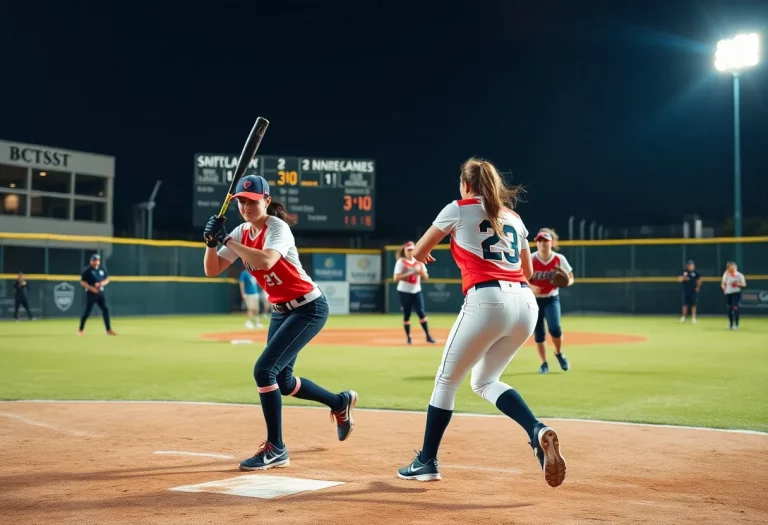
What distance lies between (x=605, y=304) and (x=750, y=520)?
32540 millimetres

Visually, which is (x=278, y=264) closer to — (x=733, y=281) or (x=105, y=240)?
(x=733, y=281)

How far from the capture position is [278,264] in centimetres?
623

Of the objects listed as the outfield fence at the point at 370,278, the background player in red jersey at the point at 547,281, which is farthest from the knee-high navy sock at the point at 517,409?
the outfield fence at the point at 370,278

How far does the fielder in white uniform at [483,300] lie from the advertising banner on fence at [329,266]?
3454 centimetres

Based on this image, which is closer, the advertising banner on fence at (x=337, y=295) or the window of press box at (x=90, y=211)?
the advertising banner on fence at (x=337, y=295)

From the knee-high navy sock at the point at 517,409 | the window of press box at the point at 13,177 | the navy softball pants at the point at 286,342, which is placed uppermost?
the window of press box at the point at 13,177

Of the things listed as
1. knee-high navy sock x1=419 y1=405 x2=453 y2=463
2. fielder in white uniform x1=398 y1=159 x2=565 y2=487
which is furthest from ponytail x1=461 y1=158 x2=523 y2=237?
knee-high navy sock x1=419 y1=405 x2=453 y2=463

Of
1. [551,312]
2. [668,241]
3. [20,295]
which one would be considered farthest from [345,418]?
[668,241]

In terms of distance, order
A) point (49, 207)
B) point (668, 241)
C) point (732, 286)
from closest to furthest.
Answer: point (732, 286)
point (668, 241)
point (49, 207)

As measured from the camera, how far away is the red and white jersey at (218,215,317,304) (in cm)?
611

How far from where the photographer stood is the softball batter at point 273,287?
5.93 meters

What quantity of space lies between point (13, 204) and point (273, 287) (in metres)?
49.9

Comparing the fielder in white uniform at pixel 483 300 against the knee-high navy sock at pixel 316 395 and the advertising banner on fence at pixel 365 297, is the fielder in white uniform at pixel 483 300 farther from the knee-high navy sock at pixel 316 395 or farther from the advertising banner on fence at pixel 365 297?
the advertising banner on fence at pixel 365 297

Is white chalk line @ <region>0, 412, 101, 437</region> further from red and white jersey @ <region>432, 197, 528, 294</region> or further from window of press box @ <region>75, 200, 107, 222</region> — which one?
window of press box @ <region>75, 200, 107, 222</region>
